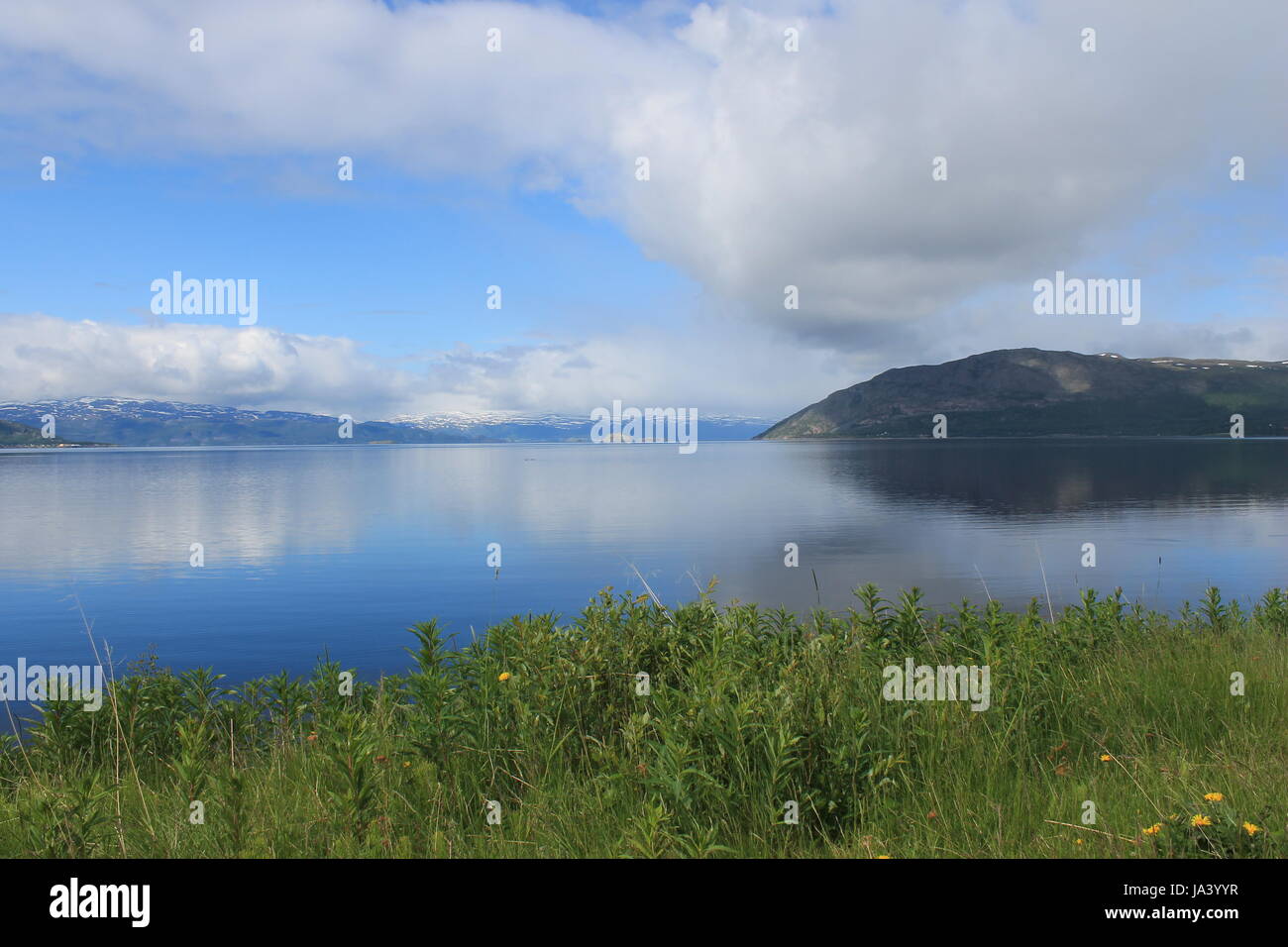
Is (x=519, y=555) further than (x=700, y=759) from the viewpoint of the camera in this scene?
Yes

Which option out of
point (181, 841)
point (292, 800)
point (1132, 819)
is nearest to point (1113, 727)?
point (1132, 819)

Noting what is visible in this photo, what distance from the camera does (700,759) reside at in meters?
5.32

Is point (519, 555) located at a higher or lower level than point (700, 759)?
lower

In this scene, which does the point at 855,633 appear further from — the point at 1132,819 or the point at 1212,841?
the point at 1212,841

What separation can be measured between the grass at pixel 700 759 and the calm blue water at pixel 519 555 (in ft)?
31.9

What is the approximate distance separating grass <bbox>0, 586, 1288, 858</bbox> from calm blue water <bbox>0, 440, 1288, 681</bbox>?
9.71m

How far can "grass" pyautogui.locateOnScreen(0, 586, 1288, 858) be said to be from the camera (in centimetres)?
497

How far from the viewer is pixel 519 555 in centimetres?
3719

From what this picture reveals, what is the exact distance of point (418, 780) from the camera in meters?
6.06

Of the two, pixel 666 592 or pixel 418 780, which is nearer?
pixel 418 780

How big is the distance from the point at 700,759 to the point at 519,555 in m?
32.7

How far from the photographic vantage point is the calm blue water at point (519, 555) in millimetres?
23656

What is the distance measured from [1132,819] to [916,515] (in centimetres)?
4850
